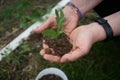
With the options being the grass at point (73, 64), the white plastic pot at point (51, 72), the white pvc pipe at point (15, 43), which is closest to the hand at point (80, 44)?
the white plastic pot at point (51, 72)

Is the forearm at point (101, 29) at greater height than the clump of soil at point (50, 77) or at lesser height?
greater

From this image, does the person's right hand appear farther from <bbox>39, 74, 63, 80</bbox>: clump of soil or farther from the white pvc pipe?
the white pvc pipe

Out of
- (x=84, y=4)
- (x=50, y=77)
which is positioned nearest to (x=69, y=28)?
(x=84, y=4)

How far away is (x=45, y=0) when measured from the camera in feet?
7.81

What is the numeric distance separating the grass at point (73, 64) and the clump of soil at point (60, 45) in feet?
1.00

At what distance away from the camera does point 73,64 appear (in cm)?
195

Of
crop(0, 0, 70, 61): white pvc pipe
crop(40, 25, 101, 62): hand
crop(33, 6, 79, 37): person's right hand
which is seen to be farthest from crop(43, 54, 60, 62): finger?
crop(0, 0, 70, 61): white pvc pipe

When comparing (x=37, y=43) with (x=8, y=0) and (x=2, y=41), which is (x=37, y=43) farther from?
(x=8, y=0)

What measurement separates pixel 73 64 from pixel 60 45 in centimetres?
32

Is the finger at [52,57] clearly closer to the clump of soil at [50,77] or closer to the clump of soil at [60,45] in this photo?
the clump of soil at [60,45]

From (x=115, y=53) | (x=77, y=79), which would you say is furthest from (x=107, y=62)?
(x=77, y=79)

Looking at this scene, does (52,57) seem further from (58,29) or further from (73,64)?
(73,64)

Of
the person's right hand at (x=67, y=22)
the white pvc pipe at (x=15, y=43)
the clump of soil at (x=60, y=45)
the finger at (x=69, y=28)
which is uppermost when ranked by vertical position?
the white pvc pipe at (x=15, y=43)

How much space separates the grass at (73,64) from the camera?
189 cm
